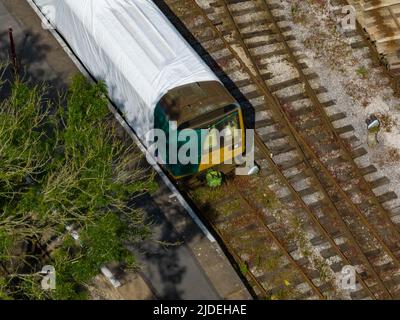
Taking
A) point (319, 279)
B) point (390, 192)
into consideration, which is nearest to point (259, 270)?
point (319, 279)

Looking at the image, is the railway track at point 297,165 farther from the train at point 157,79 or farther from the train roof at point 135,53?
the train roof at point 135,53

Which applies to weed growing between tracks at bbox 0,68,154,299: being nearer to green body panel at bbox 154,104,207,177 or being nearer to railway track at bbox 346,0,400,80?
green body panel at bbox 154,104,207,177

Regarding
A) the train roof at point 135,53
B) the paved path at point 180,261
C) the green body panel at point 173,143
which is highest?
the train roof at point 135,53

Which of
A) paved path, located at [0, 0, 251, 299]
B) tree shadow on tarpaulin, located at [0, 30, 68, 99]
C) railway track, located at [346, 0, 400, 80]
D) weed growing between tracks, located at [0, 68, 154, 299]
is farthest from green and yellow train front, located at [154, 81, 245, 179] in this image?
railway track, located at [346, 0, 400, 80]

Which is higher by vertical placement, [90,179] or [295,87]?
[90,179]

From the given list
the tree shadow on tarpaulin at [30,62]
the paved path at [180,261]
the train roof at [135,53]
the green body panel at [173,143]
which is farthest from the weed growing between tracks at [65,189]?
the tree shadow on tarpaulin at [30,62]

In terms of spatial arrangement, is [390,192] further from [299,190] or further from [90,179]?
[90,179]

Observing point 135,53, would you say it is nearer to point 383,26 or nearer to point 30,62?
point 30,62
